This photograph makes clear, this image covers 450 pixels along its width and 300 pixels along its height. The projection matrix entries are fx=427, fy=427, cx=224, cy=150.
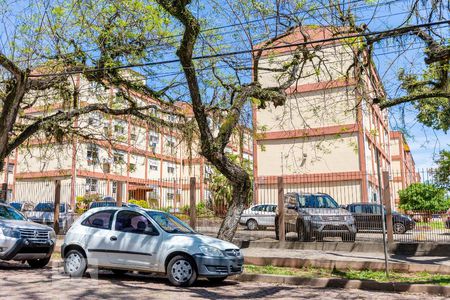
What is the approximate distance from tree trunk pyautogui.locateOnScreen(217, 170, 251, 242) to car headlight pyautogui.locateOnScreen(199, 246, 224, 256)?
268 centimetres

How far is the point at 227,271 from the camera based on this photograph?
886 centimetres

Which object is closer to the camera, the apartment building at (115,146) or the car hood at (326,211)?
the car hood at (326,211)

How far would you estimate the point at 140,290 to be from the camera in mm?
8367

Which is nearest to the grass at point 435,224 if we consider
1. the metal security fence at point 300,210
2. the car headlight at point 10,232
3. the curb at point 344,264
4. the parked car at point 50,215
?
the metal security fence at point 300,210

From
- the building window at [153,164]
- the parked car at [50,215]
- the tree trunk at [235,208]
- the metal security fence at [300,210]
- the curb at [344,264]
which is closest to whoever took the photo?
the curb at [344,264]

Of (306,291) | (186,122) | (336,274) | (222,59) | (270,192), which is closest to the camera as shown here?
(306,291)

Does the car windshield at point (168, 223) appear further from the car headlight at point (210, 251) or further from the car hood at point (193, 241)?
the car headlight at point (210, 251)

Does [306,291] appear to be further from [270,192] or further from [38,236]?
[270,192]

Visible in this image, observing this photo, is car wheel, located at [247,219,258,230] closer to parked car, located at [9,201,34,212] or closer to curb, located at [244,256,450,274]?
curb, located at [244,256,450,274]

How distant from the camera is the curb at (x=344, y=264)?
33.5 ft

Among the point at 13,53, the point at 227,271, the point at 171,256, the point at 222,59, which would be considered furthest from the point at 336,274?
the point at 13,53

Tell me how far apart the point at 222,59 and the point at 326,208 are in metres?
6.62

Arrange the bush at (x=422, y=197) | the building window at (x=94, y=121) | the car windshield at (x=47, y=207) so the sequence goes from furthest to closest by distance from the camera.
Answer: the bush at (x=422, y=197) < the car windshield at (x=47, y=207) < the building window at (x=94, y=121)

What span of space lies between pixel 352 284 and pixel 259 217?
13.7 meters
